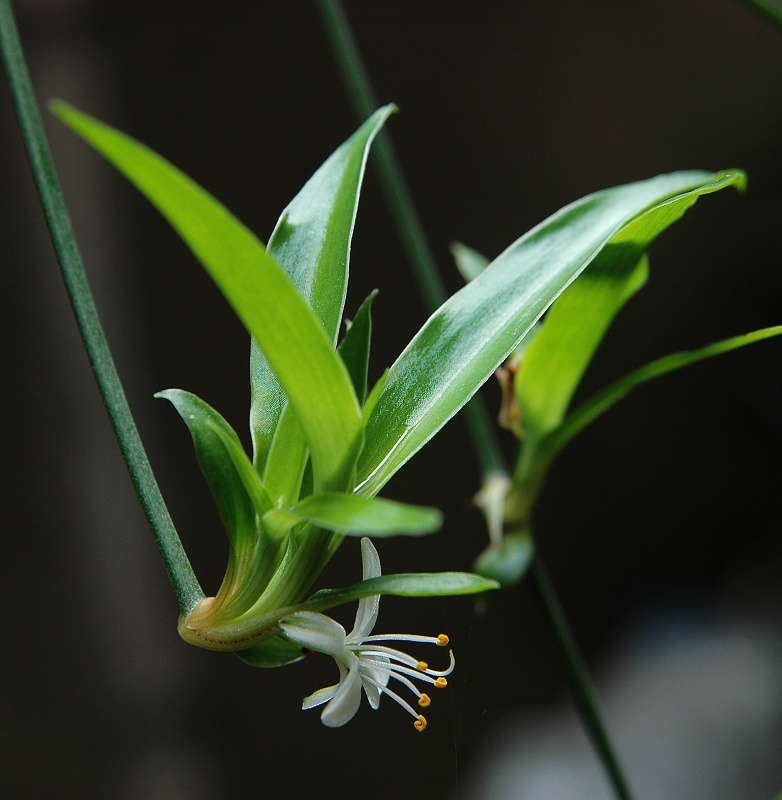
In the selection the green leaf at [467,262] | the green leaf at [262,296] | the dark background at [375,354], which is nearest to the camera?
the green leaf at [262,296]

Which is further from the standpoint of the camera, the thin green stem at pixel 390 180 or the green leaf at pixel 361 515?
the thin green stem at pixel 390 180

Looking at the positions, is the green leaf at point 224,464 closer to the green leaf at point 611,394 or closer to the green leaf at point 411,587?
the green leaf at point 411,587

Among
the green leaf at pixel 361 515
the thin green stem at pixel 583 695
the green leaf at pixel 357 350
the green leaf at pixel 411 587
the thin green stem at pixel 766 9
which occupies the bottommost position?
the thin green stem at pixel 583 695

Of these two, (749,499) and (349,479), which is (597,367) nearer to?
(749,499)

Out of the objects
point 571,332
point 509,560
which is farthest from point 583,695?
point 571,332

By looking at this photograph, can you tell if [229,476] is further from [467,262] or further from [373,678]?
[467,262]

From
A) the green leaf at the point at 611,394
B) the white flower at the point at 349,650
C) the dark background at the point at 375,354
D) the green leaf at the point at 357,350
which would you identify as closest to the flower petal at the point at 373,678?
the white flower at the point at 349,650

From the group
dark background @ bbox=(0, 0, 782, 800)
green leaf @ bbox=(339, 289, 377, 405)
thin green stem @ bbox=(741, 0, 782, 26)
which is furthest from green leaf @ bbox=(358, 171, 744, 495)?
dark background @ bbox=(0, 0, 782, 800)

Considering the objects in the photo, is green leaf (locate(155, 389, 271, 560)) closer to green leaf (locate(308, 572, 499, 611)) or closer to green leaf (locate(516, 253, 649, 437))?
green leaf (locate(308, 572, 499, 611))
